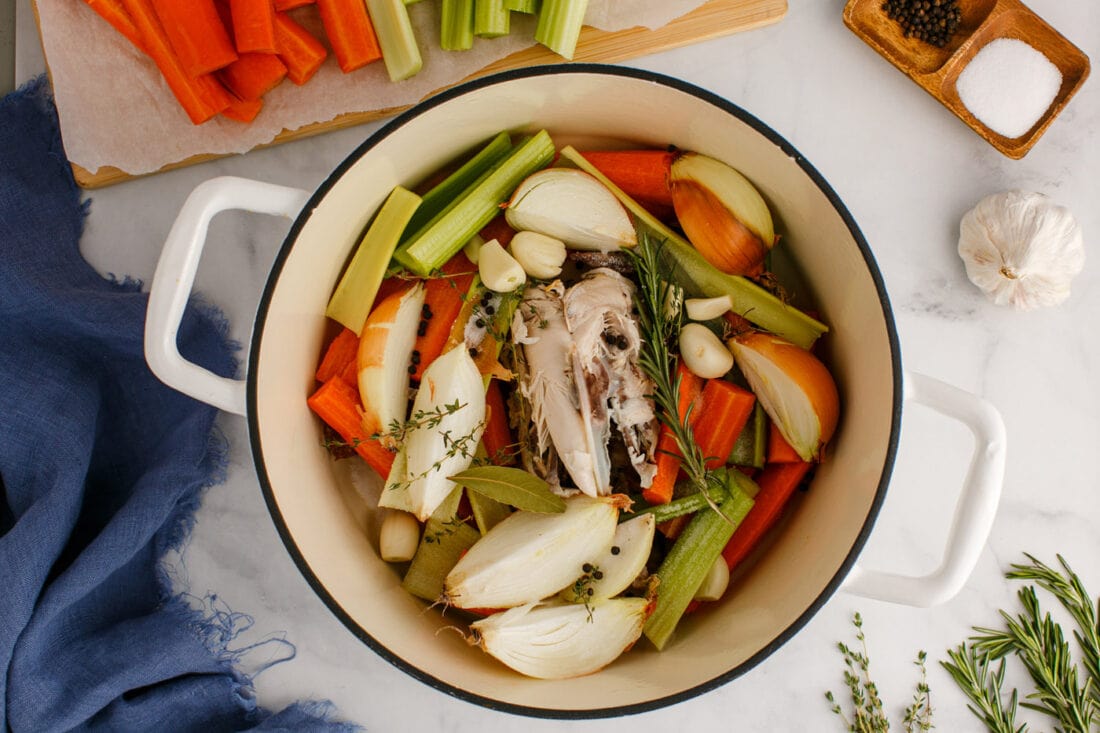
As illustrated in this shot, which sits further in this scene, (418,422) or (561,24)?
(561,24)

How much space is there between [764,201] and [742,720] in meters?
0.76

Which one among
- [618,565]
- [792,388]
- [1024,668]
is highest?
[792,388]

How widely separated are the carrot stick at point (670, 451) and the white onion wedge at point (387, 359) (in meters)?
0.32

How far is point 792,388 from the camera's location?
3.38ft

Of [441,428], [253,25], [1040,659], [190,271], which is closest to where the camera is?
[190,271]

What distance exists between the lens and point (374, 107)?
1228mm

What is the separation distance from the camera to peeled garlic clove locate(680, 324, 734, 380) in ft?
3.47

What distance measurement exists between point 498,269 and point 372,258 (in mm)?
165

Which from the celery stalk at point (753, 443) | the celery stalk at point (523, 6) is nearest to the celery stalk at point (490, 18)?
the celery stalk at point (523, 6)

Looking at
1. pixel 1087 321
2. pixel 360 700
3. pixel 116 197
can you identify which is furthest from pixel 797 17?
pixel 360 700

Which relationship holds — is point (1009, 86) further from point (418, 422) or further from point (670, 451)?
point (418, 422)

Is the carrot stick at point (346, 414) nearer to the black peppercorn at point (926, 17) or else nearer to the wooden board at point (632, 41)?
the wooden board at point (632, 41)

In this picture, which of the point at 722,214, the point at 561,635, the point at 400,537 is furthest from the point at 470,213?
the point at 561,635

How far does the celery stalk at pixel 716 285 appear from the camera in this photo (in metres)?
1.08
